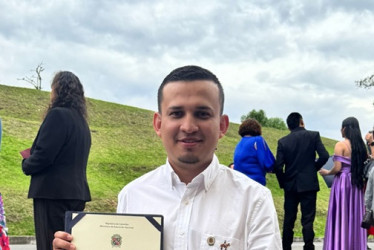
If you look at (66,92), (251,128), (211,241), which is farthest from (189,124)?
(251,128)

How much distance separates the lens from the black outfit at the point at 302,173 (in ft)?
22.6

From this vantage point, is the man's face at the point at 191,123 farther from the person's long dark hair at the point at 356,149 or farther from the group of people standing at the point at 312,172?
the person's long dark hair at the point at 356,149

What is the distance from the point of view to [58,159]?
14.6ft

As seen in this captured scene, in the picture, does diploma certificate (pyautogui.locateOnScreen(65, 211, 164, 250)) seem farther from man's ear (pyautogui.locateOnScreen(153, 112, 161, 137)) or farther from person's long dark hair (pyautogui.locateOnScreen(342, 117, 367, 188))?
person's long dark hair (pyautogui.locateOnScreen(342, 117, 367, 188))

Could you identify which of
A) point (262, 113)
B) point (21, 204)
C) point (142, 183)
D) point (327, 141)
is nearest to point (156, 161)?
point (21, 204)

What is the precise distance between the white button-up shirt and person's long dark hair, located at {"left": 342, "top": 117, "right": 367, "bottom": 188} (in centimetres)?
505

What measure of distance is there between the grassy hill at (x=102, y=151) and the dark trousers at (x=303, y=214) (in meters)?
5.11

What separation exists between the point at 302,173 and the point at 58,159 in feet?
12.3

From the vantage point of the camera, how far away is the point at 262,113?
76.2 metres

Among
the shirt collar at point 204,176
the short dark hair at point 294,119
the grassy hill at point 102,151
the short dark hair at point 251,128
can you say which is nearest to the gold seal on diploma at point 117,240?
the shirt collar at point 204,176

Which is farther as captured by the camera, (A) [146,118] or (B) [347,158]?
(A) [146,118]

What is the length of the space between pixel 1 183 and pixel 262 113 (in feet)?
211

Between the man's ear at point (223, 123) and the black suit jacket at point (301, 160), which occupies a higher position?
the black suit jacket at point (301, 160)

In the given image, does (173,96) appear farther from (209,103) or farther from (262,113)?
(262,113)
